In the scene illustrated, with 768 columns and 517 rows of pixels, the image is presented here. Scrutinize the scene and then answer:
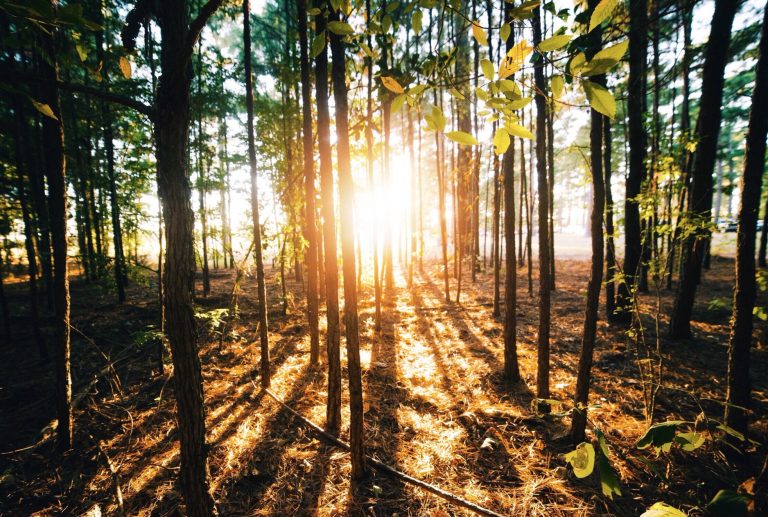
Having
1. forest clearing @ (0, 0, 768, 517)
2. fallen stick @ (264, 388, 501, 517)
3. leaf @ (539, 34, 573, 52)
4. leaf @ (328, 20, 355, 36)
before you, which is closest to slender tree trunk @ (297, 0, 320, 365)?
forest clearing @ (0, 0, 768, 517)

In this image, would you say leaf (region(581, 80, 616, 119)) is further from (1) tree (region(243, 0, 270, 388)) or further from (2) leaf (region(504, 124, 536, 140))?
(1) tree (region(243, 0, 270, 388))

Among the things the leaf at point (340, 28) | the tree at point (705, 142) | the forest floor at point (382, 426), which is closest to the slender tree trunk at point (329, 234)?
the forest floor at point (382, 426)

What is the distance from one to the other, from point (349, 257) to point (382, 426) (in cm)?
267

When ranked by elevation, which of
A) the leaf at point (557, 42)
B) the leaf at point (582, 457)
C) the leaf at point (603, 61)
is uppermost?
the leaf at point (557, 42)

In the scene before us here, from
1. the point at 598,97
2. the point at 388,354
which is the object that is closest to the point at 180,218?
the point at 598,97

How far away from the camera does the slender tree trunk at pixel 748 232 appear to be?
11.3 feet

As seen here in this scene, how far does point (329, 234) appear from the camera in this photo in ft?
12.3

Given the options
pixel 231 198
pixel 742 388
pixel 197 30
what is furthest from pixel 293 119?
pixel 231 198

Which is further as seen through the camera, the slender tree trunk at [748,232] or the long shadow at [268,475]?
the slender tree trunk at [748,232]

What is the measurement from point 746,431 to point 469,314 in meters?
6.12

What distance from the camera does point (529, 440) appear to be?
13.2 feet

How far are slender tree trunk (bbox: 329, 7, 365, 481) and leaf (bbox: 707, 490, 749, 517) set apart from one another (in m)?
2.63

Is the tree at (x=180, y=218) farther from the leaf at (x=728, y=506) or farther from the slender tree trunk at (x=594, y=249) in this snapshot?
the slender tree trunk at (x=594, y=249)

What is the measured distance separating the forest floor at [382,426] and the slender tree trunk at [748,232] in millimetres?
713
